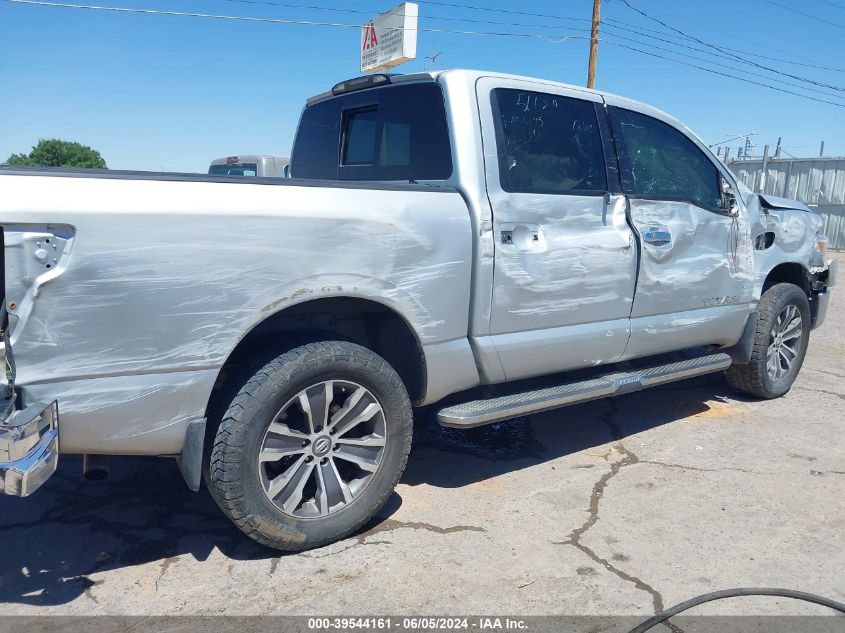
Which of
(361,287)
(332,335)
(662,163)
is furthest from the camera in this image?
(662,163)

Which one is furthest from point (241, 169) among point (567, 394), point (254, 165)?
point (567, 394)

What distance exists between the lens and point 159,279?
2.55m

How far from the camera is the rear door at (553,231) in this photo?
3.54 m

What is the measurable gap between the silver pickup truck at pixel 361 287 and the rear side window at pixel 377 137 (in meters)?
0.02

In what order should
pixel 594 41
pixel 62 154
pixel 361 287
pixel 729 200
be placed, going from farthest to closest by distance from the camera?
1. pixel 62 154
2. pixel 594 41
3. pixel 729 200
4. pixel 361 287

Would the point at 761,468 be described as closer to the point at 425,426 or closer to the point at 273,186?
the point at 425,426

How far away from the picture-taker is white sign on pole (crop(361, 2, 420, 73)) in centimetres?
2006

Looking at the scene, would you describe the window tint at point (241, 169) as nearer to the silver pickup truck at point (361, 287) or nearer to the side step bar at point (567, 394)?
the silver pickup truck at point (361, 287)

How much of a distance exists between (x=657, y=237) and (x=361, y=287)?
2.02 m

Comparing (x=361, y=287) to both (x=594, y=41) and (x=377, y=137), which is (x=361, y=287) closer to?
(x=377, y=137)

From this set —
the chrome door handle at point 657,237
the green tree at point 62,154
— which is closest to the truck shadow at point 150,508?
the chrome door handle at point 657,237

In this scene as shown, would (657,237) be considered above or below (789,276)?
above

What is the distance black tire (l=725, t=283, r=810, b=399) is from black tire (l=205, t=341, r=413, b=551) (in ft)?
9.99

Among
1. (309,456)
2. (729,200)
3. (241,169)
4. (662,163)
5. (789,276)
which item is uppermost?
(241,169)
